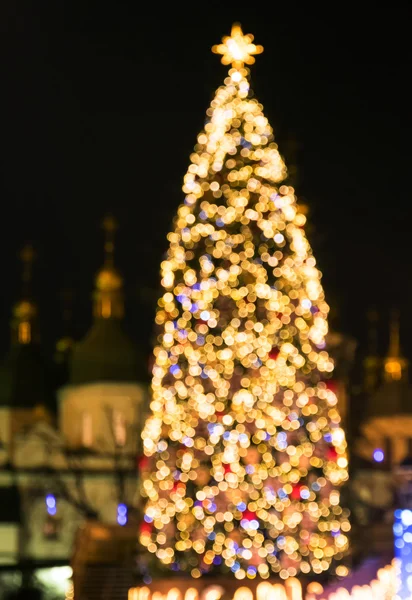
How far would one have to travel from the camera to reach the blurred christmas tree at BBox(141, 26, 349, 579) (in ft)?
82.1

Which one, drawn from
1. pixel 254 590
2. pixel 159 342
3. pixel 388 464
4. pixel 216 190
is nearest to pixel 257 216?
pixel 216 190

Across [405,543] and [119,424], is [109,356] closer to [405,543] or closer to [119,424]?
[119,424]

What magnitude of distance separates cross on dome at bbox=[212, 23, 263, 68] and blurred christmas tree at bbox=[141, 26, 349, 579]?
0.34m

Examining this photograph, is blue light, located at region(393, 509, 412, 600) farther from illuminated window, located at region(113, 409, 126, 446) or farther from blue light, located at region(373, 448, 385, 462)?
illuminated window, located at region(113, 409, 126, 446)

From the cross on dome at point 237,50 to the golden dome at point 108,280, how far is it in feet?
71.3

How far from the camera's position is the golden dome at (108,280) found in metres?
47.2

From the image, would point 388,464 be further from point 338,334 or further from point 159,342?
point 159,342

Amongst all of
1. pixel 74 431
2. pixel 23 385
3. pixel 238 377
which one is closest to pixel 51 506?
pixel 74 431

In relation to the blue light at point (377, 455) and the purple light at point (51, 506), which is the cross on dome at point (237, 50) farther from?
the purple light at point (51, 506)

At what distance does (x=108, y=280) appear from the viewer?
4719 cm

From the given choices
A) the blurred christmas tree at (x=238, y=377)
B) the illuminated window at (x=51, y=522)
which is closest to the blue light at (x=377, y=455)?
the illuminated window at (x=51, y=522)

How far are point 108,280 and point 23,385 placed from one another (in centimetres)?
420

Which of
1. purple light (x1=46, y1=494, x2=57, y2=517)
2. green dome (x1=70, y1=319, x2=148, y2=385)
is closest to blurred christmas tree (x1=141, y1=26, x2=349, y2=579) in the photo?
green dome (x1=70, y1=319, x2=148, y2=385)

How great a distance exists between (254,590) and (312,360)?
325 cm
